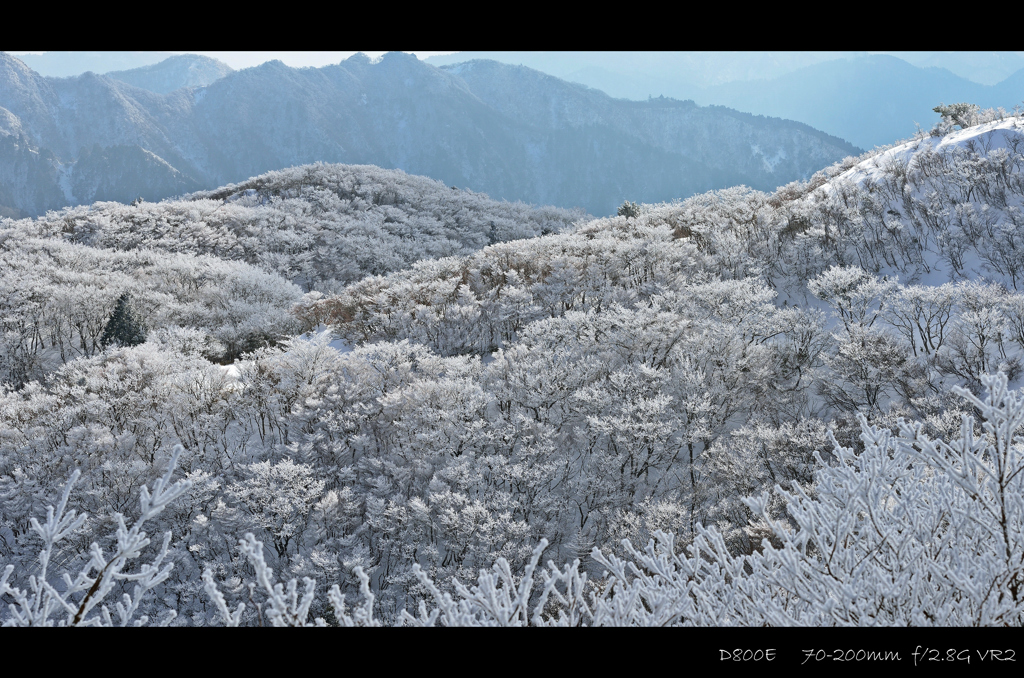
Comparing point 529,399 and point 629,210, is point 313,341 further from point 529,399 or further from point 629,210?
point 629,210

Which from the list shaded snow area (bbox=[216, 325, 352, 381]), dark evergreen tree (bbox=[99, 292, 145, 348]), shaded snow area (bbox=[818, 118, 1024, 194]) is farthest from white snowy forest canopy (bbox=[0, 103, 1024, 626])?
dark evergreen tree (bbox=[99, 292, 145, 348])

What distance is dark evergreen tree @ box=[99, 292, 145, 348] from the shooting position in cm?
2820

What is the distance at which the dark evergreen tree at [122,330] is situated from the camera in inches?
→ 1110

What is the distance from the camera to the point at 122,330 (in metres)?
28.4

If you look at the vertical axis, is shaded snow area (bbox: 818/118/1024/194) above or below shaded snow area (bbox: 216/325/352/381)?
above

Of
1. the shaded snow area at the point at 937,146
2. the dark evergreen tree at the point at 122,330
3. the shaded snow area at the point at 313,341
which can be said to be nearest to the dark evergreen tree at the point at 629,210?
the shaded snow area at the point at 937,146

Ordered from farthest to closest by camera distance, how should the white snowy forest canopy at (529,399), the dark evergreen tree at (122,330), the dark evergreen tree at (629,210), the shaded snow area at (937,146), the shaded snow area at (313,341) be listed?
1. the dark evergreen tree at (629,210)
2. the shaded snow area at (937,146)
3. the dark evergreen tree at (122,330)
4. the shaded snow area at (313,341)
5. the white snowy forest canopy at (529,399)

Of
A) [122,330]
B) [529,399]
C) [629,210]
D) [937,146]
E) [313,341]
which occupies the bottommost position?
[529,399]

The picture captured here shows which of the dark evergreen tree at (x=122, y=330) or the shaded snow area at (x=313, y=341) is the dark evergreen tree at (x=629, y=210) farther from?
the dark evergreen tree at (x=122, y=330)

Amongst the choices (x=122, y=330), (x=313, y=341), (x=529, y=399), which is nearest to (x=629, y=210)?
(x=529, y=399)

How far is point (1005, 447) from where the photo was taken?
11.3ft

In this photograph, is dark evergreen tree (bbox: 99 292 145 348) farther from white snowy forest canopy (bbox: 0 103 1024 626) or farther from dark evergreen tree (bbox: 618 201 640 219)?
dark evergreen tree (bbox: 618 201 640 219)
